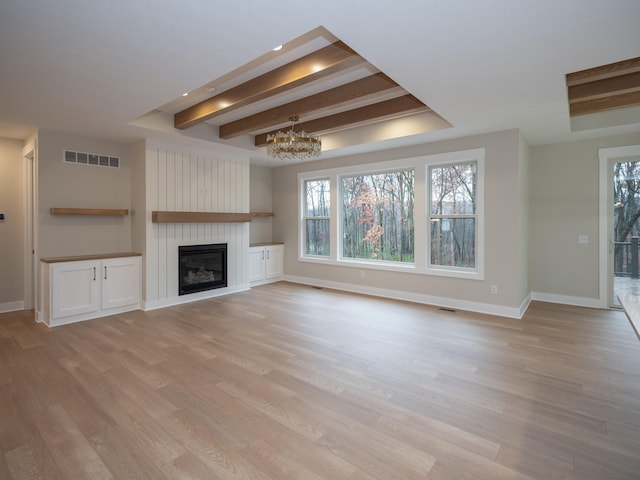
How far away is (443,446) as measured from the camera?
200 cm

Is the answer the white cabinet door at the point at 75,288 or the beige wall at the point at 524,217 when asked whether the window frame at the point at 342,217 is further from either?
the white cabinet door at the point at 75,288

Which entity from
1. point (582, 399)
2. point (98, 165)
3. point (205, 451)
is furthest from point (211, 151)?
point (582, 399)

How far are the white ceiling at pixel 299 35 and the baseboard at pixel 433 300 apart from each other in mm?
2607

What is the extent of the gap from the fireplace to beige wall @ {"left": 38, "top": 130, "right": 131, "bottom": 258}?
923 mm

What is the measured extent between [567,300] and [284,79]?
528 cm

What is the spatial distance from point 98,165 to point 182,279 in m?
2.10

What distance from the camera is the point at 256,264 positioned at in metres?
6.84

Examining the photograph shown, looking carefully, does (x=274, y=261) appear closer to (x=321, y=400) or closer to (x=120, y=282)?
(x=120, y=282)

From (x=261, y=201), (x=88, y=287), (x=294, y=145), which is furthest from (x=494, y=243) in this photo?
(x=88, y=287)

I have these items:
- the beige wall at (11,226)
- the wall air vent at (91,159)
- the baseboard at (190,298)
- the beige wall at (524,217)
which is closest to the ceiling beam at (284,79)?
the wall air vent at (91,159)

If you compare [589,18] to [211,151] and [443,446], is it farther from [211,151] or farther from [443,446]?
[211,151]

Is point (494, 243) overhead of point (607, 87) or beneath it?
beneath

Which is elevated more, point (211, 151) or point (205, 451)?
point (211, 151)

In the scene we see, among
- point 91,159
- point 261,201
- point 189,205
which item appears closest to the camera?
point 91,159
